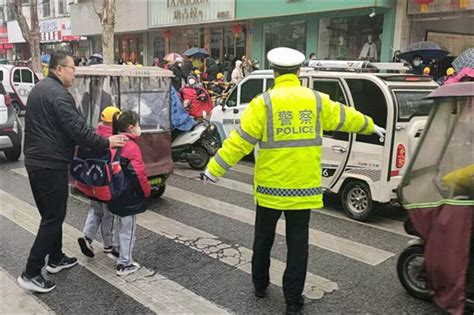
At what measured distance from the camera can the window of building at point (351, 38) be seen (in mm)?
14852

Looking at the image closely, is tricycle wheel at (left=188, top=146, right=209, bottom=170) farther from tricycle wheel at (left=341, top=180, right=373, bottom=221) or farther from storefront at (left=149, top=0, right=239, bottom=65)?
storefront at (left=149, top=0, right=239, bottom=65)

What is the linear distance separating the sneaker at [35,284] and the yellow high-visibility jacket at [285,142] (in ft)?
5.82

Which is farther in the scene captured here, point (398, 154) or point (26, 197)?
point (26, 197)

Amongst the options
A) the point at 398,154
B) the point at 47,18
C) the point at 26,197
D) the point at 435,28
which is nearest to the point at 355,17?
the point at 435,28

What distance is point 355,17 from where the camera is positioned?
601 inches

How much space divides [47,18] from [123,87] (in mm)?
32946

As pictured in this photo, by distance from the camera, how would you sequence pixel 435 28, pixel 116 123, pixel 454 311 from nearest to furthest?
pixel 454 311 < pixel 116 123 < pixel 435 28

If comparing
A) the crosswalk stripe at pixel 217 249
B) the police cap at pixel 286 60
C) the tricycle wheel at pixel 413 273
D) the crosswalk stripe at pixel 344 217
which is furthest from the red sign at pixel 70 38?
the tricycle wheel at pixel 413 273

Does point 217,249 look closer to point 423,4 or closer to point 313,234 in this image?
point 313,234

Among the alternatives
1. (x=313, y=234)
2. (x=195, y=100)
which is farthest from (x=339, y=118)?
(x=195, y=100)

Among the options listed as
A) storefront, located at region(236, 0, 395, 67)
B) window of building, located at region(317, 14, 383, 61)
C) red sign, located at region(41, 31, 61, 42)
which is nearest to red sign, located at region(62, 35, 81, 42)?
red sign, located at region(41, 31, 61, 42)

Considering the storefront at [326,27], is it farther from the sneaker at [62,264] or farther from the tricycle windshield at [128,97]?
the sneaker at [62,264]

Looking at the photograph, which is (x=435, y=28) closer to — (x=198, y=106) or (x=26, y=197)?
(x=198, y=106)

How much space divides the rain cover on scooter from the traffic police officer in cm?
71
